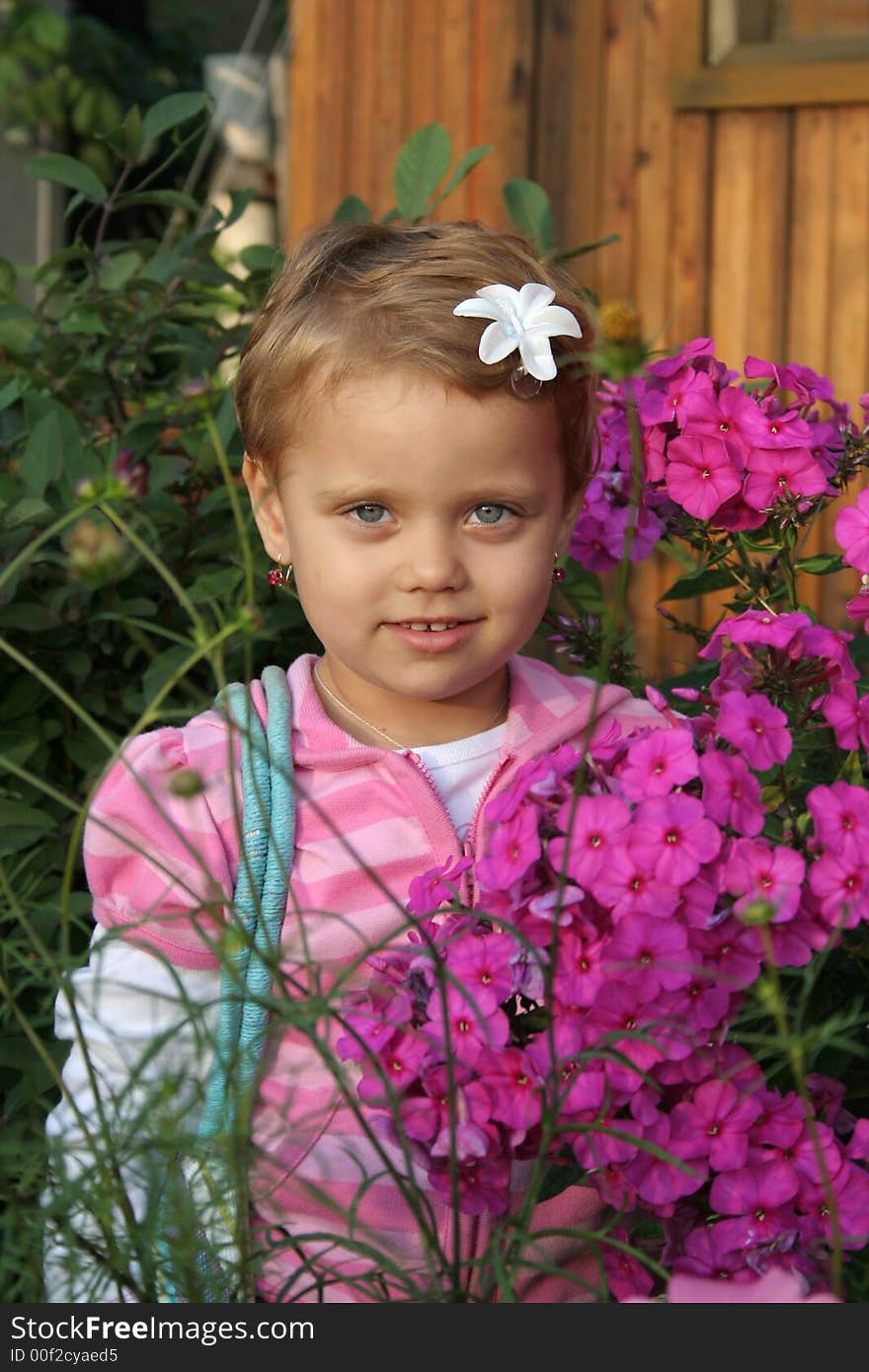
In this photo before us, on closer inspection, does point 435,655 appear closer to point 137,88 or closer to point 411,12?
point 411,12

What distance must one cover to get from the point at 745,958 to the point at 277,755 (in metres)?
0.54

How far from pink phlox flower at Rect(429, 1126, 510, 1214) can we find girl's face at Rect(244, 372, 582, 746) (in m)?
0.48

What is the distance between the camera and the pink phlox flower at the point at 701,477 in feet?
4.65

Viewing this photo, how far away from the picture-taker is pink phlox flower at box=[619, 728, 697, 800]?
1.06m

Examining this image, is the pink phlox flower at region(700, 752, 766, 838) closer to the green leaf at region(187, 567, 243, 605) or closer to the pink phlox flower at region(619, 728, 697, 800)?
the pink phlox flower at region(619, 728, 697, 800)

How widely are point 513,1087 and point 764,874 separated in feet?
0.68

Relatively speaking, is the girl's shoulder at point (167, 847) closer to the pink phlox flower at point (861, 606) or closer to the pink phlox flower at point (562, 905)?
the pink phlox flower at point (562, 905)

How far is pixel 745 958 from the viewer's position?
104 centimetres

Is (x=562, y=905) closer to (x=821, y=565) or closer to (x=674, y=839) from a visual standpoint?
(x=674, y=839)

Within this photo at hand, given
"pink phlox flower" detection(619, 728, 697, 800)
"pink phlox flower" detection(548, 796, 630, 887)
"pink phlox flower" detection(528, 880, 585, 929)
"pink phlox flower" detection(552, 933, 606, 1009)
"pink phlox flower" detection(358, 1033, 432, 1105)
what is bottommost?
"pink phlox flower" detection(358, 1033, 432, 1105)

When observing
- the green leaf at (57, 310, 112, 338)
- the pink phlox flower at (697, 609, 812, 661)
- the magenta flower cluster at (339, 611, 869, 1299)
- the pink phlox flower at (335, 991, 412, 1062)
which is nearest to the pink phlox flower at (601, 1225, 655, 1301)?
the magenta flower cluster at (339, 611, 869, 1299)

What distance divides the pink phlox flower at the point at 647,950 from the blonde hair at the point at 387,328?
0.53 meters

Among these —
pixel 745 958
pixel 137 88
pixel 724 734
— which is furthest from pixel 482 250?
pixel 137 88

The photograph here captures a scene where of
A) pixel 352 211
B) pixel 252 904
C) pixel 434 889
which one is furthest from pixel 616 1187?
pixel 352 211
